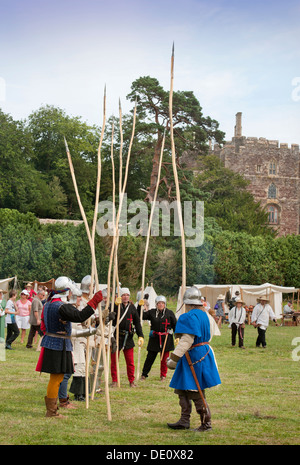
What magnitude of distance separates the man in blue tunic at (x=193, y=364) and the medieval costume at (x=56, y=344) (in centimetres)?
121

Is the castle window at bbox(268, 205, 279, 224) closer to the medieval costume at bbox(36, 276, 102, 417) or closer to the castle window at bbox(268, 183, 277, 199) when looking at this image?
the castle window at bbox(268, 183, 277, 199)

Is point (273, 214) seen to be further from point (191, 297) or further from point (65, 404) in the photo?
point (191, 297)

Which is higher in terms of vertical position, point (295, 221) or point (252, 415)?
point (295, 221)

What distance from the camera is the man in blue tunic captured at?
21.0 feet

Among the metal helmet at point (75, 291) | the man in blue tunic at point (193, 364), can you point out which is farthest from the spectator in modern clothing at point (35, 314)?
the man in blue tunic at point (193, 364)

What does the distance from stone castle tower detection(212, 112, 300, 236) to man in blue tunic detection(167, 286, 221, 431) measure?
183ft

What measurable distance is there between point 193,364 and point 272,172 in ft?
193

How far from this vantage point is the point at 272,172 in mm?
63406

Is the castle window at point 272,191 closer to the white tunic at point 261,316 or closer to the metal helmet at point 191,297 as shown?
the white tunic at point 261,316

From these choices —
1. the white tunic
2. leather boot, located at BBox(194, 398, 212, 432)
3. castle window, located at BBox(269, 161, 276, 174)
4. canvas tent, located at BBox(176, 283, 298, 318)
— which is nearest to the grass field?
leather boot, located at BBox(194, 398, 212, 432)

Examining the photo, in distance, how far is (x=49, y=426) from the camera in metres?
6.40
